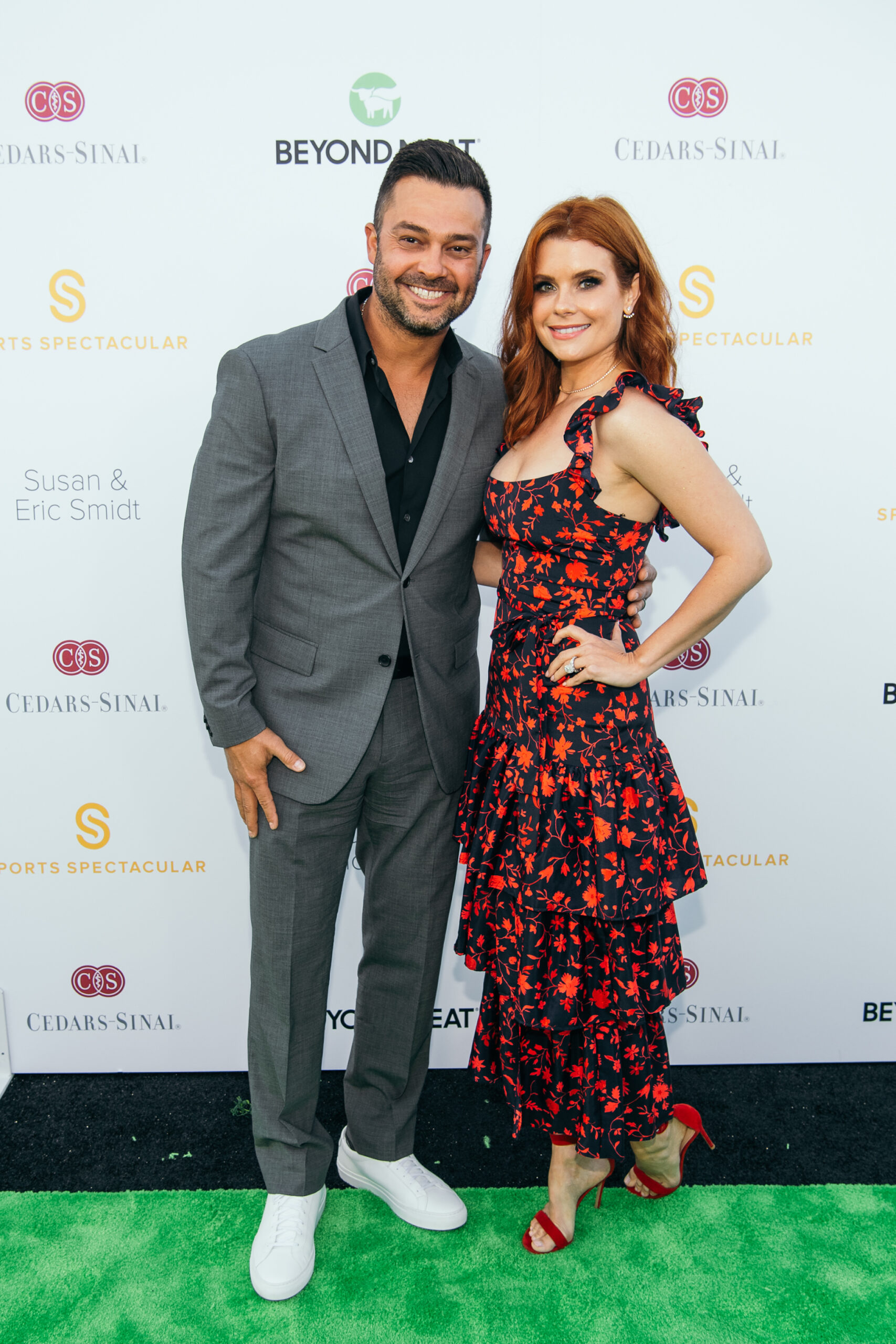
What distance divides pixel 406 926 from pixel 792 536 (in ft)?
4.36

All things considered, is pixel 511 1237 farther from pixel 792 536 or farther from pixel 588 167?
pixel 588 167

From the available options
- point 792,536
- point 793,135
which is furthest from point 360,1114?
point 793,135

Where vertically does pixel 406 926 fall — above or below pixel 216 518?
below

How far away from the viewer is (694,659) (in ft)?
8.16

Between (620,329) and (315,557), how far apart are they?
2.22 feet

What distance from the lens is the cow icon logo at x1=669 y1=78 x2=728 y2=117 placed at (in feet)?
7.10

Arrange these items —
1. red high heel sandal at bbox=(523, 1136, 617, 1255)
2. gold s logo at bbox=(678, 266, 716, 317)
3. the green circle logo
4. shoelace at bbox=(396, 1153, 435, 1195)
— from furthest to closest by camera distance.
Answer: gold s logo at bbox=(678, 266, 716, 317)
the green circle logo
shoelace at bbox=(396, 1153, 435, 1195)
red high heel sandal at bbox=(523, 1136, 617, 1255)

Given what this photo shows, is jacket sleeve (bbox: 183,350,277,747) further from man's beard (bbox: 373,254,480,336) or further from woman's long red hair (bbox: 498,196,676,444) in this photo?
woman's long red hair (bbox: 498,196,676,444)

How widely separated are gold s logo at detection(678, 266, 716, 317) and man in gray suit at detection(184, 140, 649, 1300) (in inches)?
25.3

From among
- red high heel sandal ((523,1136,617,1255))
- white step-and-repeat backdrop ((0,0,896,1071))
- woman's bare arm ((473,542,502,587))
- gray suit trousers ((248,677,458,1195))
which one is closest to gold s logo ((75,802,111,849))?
white step-and-repeat backdrop ((0,0,896,1071))

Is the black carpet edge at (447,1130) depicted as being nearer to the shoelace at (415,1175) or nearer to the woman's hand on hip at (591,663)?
the shoelace at (415,1175)

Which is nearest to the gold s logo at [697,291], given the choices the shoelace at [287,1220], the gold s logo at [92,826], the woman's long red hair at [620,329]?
the woman's long red hair at [620,329]

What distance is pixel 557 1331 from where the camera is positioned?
1.75m

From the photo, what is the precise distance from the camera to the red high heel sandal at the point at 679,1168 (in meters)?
2.08
